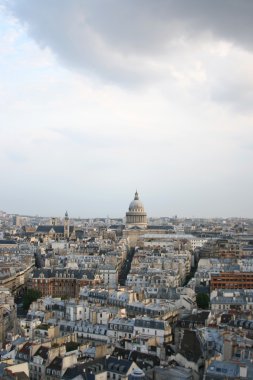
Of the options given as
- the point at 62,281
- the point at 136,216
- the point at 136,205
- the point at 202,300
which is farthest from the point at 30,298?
the point at 136,205

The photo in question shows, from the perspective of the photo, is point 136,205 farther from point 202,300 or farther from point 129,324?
point 129,324

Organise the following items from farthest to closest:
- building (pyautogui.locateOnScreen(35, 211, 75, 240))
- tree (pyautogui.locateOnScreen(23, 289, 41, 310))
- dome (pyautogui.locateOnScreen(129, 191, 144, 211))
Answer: dome (pyautogui.locateOnScreen(129, 191, 144, 211)) < building (pyautogui.locateOnScreen(35, 211, 75, 240)) < tree (pyautogui.locateOnScreen(23, 289, 41, 310))

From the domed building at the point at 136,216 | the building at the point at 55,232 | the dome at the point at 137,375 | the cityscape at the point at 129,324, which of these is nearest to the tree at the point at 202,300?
the cityscape at the point at 129,324

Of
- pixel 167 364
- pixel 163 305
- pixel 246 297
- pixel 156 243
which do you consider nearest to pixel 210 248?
pixel 156 243

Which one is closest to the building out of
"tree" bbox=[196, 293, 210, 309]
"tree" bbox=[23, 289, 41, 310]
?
"tree" bbox=[23, 289, 41, 310]

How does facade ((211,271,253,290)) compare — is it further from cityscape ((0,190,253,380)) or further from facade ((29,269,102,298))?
facade ((29,269,102,298))

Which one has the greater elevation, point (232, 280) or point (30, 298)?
point (232, 280)

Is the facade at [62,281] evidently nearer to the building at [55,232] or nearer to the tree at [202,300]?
the tree at [202,300]

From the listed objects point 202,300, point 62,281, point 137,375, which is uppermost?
point 62,281

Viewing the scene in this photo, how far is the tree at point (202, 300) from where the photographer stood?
184ft

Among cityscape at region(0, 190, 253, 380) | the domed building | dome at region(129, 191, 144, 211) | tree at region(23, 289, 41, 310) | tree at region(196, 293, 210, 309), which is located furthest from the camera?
dome at region(129, 191, 144, 211)

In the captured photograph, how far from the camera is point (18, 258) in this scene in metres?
89.2

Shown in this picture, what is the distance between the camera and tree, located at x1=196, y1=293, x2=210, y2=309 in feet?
184

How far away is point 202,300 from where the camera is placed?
188 feet
